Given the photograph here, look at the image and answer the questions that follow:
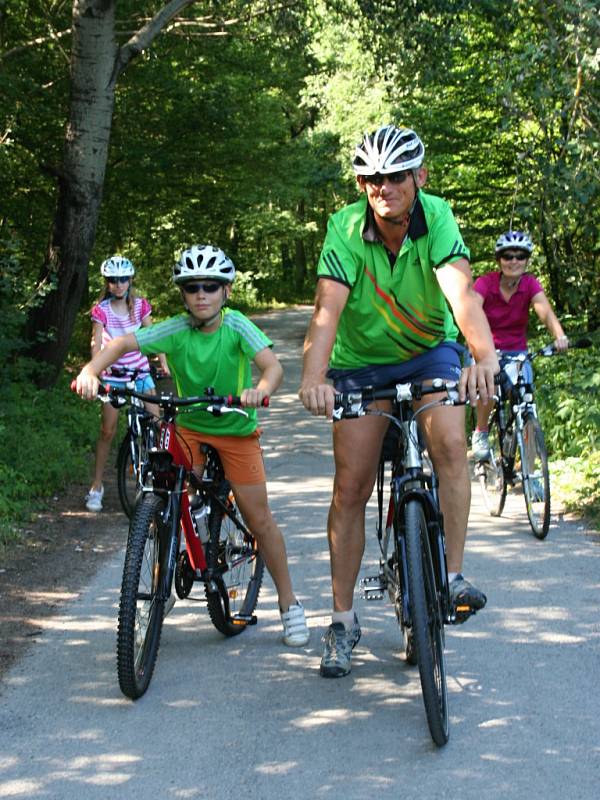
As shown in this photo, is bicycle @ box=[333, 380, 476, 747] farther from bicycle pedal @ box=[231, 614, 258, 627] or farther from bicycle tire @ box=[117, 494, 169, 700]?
bicycle pedal @ box=[231, 614, 258, 627]

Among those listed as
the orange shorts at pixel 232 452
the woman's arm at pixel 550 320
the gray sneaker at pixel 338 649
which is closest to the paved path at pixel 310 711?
the gray sneaker at pixel 338 649

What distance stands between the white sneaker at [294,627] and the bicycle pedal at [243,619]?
7.3 inches

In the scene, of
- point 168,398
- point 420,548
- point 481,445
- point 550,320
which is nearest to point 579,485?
point 481,445

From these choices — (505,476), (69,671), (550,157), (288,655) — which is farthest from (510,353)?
(69,671)

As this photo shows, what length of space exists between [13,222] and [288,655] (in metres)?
12.2

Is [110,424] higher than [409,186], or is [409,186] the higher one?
[409,186]

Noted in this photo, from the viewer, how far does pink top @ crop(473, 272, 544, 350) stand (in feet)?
30.0

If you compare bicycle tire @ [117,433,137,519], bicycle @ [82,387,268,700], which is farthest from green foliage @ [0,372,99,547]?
bicycle @ [82,387,268,700]

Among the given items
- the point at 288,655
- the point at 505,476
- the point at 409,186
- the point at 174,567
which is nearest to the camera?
the point at 409,186

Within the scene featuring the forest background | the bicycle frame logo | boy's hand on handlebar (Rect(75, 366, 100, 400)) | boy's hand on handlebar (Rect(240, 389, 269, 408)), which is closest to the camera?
boy's hand on handlebar (Rect(240, 389, 269, 408))

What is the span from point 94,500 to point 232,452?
4411 millimetres

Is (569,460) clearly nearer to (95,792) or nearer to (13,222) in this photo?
(95,792)

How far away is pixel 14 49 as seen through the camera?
13.8m

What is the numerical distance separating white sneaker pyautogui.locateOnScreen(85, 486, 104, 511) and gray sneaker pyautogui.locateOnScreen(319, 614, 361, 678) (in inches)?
187
